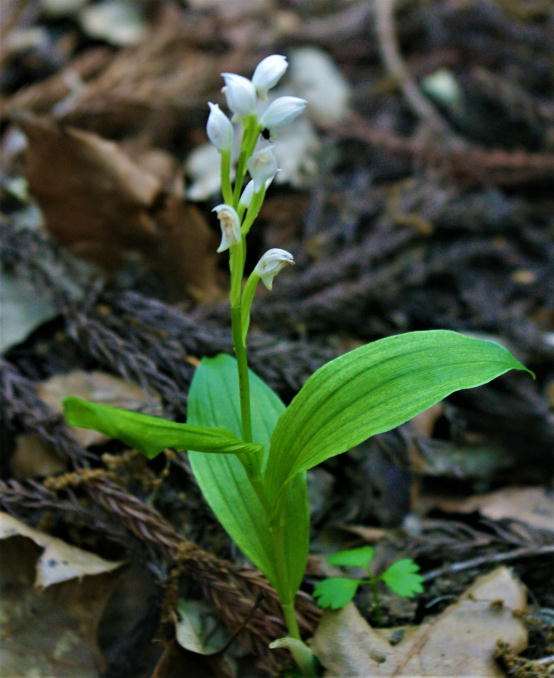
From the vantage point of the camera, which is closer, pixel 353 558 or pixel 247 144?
pixel 247 144

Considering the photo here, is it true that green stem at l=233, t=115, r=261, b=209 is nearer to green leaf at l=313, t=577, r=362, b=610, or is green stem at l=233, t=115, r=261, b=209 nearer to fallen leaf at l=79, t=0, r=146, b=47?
green leaf at l=313, t=577, r=362, b=610

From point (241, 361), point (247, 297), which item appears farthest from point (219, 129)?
point (241, 361)

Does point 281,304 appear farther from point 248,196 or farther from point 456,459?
point 248,196

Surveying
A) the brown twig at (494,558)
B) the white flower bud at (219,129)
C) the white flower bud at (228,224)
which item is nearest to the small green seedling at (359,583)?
the brown twig at (494,558)

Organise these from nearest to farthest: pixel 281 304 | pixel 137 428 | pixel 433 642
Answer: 1. pixel 137 428
2. pixel 433 642
3. pixel 281 304

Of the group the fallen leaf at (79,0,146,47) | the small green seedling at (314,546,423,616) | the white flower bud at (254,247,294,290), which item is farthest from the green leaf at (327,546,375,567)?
the fallen leaf at (79,0,146,47)

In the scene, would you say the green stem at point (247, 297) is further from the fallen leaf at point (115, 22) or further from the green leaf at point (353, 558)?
the fallen leaf at point (115, 22)
